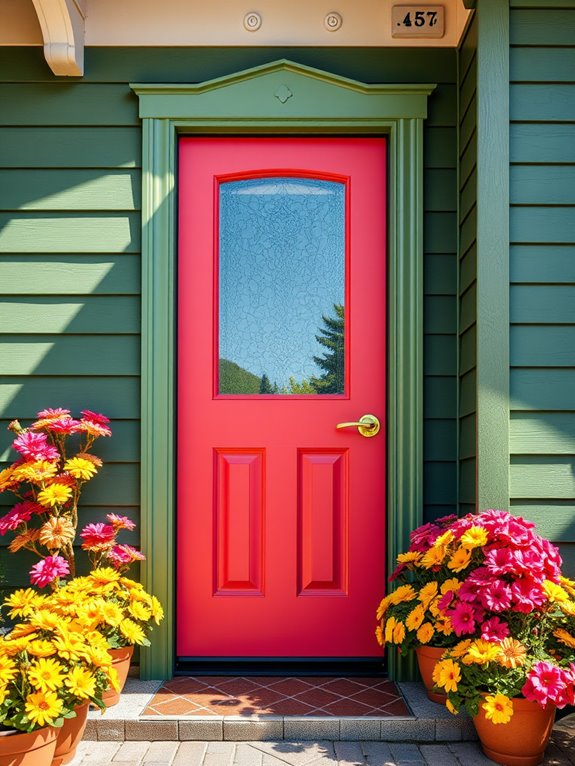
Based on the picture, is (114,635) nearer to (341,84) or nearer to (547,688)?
(547,688)

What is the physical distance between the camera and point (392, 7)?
2.94 meters

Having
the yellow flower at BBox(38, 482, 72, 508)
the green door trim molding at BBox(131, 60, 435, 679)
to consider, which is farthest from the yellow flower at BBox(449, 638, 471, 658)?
the yellow flower at BBox(38, 482, 72, 508)

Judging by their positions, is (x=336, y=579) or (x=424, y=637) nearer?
(x=424, y=637)

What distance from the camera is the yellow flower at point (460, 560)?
234cm

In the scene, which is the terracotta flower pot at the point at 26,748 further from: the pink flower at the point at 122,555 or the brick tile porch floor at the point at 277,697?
the pink flower at the point at 122,555

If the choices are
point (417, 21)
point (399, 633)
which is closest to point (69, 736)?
point (399, 633)

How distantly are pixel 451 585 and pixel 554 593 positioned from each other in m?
0.31

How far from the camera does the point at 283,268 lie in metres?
3.04

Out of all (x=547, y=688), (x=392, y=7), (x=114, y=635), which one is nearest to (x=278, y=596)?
(x=114, y=635)

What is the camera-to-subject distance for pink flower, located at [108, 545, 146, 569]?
8.85 feet

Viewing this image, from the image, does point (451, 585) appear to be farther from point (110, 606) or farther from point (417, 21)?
point (417, 21)

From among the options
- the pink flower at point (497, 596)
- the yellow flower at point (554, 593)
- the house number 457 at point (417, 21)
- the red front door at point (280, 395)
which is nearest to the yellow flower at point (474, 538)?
the pink flower at point (497, 596)

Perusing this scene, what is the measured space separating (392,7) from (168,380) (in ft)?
5.45

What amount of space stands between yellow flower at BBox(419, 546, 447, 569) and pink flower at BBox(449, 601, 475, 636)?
17 cm
